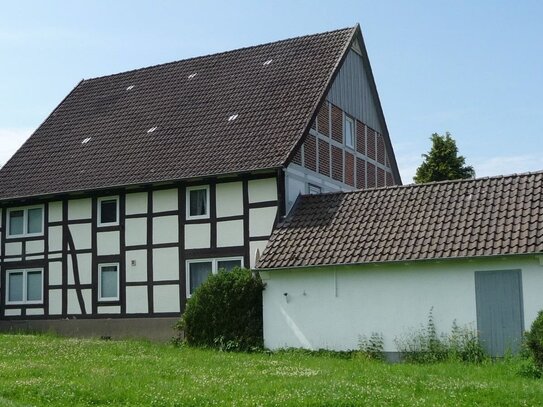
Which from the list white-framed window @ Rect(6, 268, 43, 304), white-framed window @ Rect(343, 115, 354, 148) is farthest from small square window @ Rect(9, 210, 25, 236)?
white-framed window @ Rect(343, 115, 354, 148)

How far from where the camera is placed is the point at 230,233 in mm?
24969

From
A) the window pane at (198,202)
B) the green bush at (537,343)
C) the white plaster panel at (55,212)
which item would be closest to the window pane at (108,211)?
the white plaster panel at (55,212)

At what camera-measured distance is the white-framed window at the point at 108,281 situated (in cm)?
2694

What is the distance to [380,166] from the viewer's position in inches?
1280

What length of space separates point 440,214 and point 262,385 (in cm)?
838

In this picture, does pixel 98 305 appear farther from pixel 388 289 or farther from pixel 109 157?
pixel 388 289

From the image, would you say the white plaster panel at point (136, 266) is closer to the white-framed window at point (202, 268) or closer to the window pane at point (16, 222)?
the white-framed window at point (202, 268)

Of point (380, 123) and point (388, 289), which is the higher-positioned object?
point (380, 123)

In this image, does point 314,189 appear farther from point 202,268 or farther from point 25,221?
point 25,221

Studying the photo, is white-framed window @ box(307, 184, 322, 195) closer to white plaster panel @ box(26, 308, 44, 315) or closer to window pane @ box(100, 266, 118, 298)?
window pane @ box(100, 266, 118, 298)

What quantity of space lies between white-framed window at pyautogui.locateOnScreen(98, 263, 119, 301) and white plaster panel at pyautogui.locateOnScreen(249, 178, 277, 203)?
5221 millimetres

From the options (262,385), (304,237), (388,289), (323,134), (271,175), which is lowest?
(262,385)

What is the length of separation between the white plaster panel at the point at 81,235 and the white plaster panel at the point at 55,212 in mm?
651

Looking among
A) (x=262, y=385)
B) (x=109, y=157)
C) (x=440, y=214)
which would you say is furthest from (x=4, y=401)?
(x=109, y=157)
